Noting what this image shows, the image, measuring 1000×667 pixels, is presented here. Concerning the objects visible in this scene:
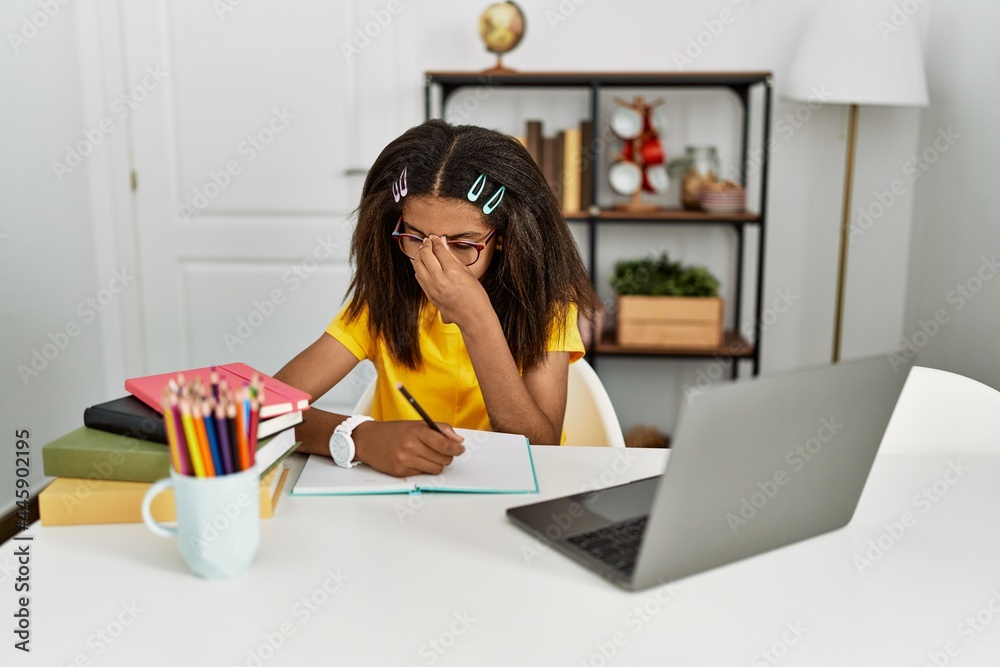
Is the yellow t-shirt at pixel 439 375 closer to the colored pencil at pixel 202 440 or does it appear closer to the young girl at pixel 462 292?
the young girl at pixel 462 292

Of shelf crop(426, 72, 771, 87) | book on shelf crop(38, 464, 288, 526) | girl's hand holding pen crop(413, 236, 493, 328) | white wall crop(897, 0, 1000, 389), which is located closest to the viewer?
book on shelf crop(38, 464, 288, 526)

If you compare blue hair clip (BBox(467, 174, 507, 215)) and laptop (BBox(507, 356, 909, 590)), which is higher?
blue hair clip (BBox(467, 174, 507, 215))

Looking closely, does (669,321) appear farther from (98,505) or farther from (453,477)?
(98,505)

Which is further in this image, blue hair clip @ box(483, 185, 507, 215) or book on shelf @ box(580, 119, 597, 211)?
book on shelf @ box(580, 119, 597, 211)

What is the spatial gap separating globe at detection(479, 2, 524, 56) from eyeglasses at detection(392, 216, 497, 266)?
1453 mm

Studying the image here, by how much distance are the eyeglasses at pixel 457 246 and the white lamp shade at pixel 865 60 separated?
151 cm

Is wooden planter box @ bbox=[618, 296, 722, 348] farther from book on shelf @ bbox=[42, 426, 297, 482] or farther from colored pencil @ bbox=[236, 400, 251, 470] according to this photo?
colored pencil @ bbox=[236, 400, 251, 470]

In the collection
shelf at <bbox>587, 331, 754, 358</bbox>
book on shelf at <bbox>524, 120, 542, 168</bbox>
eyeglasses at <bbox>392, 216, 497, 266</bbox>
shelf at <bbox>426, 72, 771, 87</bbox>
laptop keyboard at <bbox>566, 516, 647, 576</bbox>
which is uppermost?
shelf at <bbox>426, 72, 771, 87</bbox>

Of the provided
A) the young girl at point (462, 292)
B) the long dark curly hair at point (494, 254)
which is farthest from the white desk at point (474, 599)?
the long dark curly hair at point (494, 254)

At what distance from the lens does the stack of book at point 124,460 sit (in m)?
0.93

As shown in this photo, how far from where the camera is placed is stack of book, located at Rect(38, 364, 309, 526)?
3.04ft

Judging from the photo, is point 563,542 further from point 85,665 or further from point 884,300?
point 884,300

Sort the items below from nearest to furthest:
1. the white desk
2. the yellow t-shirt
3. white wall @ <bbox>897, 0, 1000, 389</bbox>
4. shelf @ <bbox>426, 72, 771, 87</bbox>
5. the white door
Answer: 1. the white desk
2. the yellow t-shirt
3. white wall @ <bbox>897, 0, 1000, 389</bbox>
4. shelf @ <bbox>426, 72, 771, 87</bbox>
5. the white door

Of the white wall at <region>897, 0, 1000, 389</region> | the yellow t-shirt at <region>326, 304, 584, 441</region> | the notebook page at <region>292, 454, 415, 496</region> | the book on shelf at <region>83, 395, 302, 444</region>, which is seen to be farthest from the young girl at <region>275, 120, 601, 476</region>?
the white wall at <region>897, 0, 1000, 389</region>
